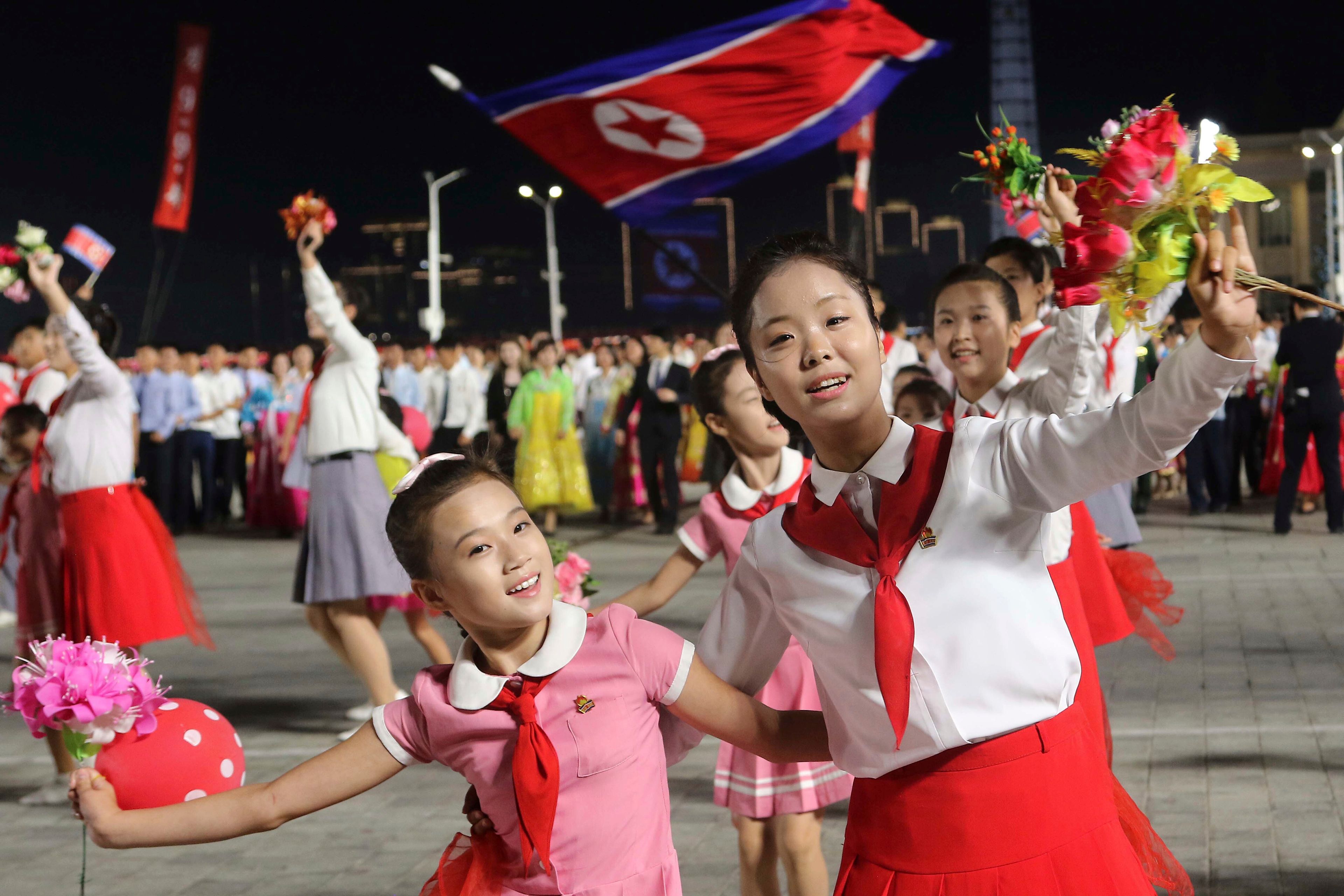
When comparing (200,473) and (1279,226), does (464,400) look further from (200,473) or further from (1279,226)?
(1279,226)

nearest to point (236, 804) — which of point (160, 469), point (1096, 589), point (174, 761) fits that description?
point (174, 761)

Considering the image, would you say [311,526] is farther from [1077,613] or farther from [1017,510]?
[1017,510]

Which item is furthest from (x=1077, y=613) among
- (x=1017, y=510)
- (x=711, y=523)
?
(x=1017, y=510)

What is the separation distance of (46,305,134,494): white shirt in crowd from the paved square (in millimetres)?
1352

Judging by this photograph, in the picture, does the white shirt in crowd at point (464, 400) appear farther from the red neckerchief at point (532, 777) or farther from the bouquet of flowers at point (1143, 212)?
the bouquet of flowers at point (1143, 212)

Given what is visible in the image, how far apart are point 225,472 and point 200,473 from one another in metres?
0.63

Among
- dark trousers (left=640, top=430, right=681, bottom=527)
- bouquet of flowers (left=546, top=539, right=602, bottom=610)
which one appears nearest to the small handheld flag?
bouquet of flowers (left=546, top=539, right=602, bottom=610)

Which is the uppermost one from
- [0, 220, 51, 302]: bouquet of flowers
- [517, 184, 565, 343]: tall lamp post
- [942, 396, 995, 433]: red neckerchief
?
[517, 184, 565, 343]: tall lamp post

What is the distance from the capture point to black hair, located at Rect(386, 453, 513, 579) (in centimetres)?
238

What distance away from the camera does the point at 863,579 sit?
1999 millimetres

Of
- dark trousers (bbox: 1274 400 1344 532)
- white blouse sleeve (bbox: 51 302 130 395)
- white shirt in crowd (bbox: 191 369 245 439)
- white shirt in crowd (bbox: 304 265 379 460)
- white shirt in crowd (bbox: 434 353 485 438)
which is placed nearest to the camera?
white blouse sleeve (bbox: 51 302 130 395)

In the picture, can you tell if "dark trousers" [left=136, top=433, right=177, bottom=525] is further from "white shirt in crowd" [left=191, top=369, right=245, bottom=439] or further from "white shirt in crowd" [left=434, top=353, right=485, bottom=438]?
"white shirt in crowd" [left=434, top=353, right=485, bottom=438]

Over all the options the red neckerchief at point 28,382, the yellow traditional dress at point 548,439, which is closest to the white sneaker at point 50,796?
the red neckerchief at point 28,382

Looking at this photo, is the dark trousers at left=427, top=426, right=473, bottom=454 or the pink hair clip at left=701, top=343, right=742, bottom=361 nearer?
the pink hair clip at left=701, top=343, right=742, bottom=361
